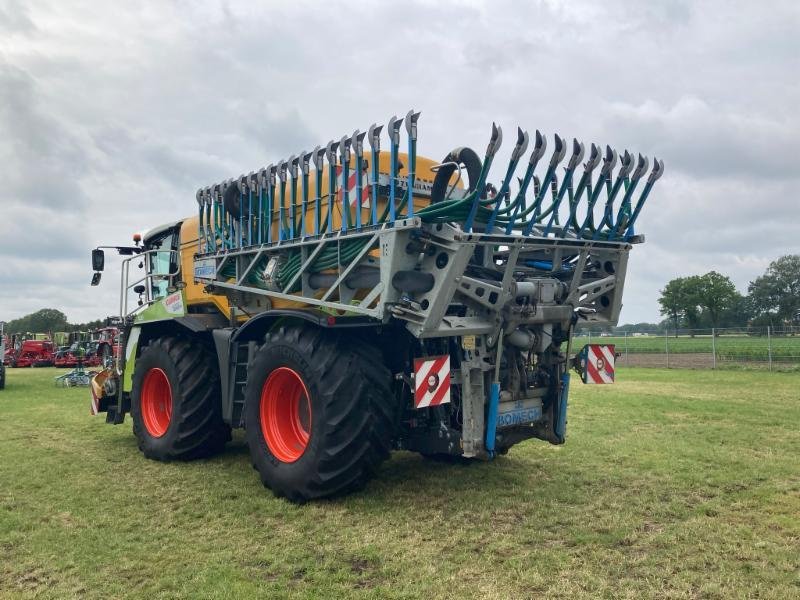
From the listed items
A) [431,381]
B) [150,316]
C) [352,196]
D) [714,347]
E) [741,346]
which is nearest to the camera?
[431,381]

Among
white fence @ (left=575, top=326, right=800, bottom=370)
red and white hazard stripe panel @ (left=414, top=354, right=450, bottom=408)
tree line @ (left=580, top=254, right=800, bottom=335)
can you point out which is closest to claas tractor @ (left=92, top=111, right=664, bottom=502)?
red and white hazard stripe panel @ (left=414, top=354, right=450, bottom=408)

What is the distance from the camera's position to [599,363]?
21.0 ft

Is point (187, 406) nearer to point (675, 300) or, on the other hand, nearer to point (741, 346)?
point (741, 346)

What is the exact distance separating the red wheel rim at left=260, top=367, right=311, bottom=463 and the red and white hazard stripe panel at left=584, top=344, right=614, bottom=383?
2753mm

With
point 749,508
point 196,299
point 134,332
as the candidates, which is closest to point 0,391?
point 134,332

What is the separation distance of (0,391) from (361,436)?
14978 millimetres

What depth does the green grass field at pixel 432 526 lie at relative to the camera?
12.0ft

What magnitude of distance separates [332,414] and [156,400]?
372cm

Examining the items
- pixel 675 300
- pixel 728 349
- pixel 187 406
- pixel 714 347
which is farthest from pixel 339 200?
pixel 675 300

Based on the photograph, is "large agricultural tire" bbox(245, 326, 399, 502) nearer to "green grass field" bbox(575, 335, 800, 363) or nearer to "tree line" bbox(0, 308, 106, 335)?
"green grass field" bbox(575, 335, 800, 363)

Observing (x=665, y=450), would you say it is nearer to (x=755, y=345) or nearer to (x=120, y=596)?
(x=120, y=596)

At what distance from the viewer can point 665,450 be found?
7266mm

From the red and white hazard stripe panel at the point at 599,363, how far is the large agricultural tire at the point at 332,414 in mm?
2036

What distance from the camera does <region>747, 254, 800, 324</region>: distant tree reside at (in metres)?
74.9
